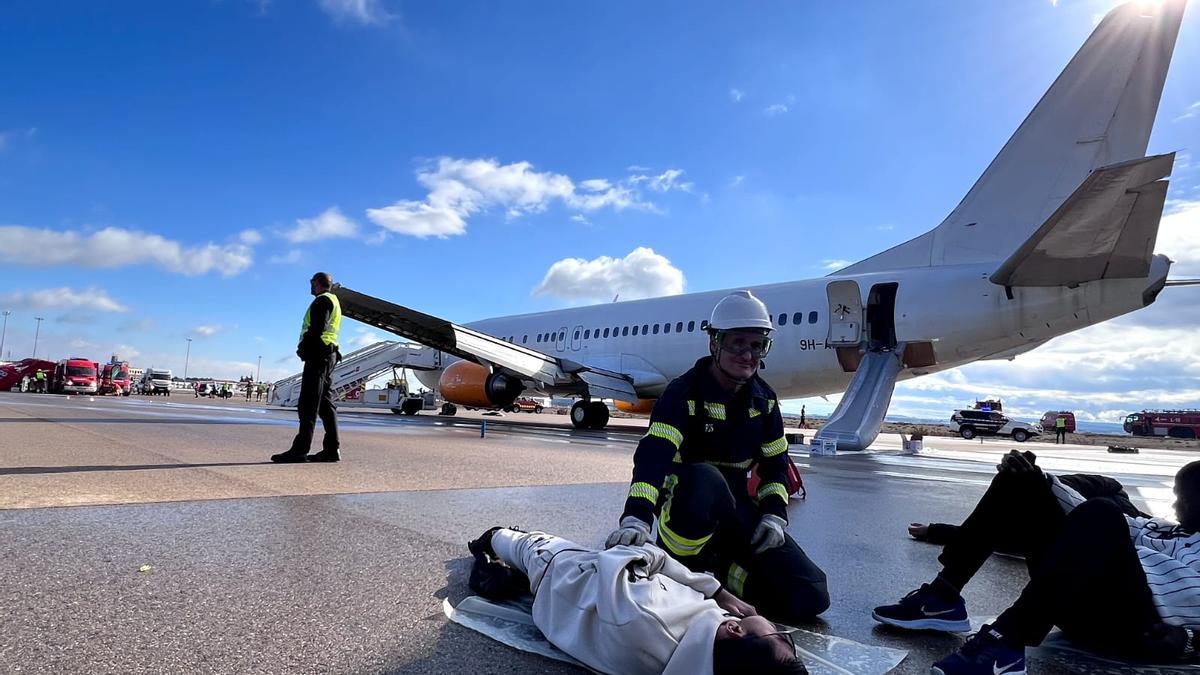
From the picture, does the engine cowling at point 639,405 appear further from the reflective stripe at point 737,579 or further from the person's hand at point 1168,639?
the person's hand at point 1168,639

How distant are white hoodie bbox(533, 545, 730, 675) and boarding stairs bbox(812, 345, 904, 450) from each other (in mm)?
11479

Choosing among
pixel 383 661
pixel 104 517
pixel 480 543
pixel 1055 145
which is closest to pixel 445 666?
pixel 383 661

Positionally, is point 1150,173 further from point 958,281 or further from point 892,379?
point 892,379

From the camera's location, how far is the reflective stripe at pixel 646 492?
8.46 ft

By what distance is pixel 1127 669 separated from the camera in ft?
6.72

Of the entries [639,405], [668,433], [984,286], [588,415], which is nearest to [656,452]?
[668,433]

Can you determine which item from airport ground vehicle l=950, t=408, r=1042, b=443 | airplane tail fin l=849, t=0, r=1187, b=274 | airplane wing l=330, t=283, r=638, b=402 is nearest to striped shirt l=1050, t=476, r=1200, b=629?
airplane tail fin l=849, t=0, r=1187, b=274

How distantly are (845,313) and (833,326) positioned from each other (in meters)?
0.37

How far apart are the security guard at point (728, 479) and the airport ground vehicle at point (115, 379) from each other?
178 ft

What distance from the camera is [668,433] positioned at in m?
2.84

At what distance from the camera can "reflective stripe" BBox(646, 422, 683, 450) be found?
282 centimetres

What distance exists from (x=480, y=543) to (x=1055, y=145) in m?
13.8

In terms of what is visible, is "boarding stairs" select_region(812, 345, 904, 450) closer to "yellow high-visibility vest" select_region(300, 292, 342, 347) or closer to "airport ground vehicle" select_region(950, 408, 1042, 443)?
"yellow high-visibility vest" select_region(300, 292, 342, 347)

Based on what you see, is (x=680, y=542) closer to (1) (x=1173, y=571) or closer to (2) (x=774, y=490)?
(2) (x=774, y=490)
